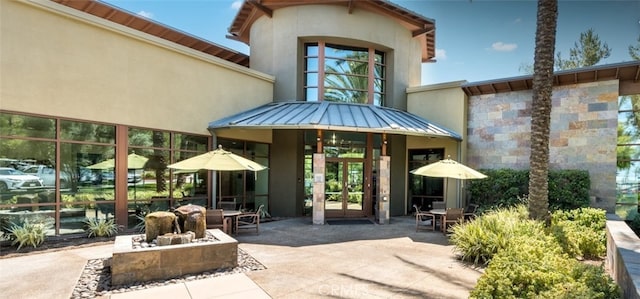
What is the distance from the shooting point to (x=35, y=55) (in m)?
8.03

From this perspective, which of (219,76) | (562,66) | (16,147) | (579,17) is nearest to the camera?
(16,147)

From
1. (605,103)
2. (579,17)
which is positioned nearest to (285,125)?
(605,103)

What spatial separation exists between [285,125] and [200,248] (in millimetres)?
5478

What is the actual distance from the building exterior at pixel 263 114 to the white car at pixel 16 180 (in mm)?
32

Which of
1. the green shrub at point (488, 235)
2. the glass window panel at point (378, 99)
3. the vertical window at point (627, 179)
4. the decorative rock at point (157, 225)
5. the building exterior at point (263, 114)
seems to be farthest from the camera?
the glass window panel at point (378, 99)

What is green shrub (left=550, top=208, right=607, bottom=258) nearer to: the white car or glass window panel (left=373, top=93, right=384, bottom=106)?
glass window panel (left=373, top=93, right=384, bottom=106)

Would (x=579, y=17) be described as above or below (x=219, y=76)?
above

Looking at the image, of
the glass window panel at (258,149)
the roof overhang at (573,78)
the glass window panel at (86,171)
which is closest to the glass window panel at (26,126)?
the glass window panel at (86,171)

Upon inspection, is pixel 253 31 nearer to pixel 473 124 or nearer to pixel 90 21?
pixel 90 21

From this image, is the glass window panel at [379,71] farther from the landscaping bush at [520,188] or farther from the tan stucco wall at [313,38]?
the landscaping bush at [520,188]

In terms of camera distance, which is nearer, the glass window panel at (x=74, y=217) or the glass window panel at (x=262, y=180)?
the glass window panel at (x=74, y=217)

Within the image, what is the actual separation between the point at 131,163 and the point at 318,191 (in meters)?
6.21

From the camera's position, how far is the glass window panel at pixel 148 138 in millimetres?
10188

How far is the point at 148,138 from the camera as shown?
34.6 feet
